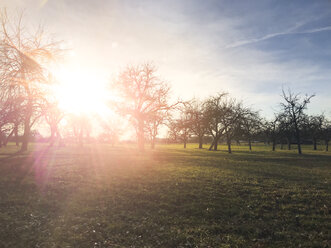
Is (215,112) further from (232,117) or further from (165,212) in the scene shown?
(165,212)

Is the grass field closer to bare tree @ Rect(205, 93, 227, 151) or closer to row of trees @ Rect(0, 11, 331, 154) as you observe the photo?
row of trees @ Rect(0, 11, 331, 154)

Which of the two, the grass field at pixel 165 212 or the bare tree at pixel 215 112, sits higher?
the bare tree at pixel 215 112

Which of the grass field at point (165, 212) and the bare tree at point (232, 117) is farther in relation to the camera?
the bare tree at point (232, 117)

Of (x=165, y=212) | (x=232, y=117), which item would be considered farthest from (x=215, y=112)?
(x=165, y=212)

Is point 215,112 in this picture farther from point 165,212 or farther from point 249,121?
point 165,212

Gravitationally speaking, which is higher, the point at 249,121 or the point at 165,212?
the point at 249,121

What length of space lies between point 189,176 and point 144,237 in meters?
10.0

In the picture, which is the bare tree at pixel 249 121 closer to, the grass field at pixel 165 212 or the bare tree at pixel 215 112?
the bare tree at pixel 215 112

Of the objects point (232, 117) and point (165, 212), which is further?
point (232, 117)

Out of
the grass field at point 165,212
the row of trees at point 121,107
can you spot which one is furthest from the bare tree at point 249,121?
the grass field at point 165,212

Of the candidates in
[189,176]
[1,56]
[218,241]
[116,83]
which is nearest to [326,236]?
[218,241]

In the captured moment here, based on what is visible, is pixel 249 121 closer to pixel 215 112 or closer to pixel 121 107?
pixel 215 112

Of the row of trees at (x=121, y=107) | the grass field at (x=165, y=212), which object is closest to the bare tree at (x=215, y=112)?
the row of trees at (x=121, y=107)

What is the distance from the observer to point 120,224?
8.88 meters
